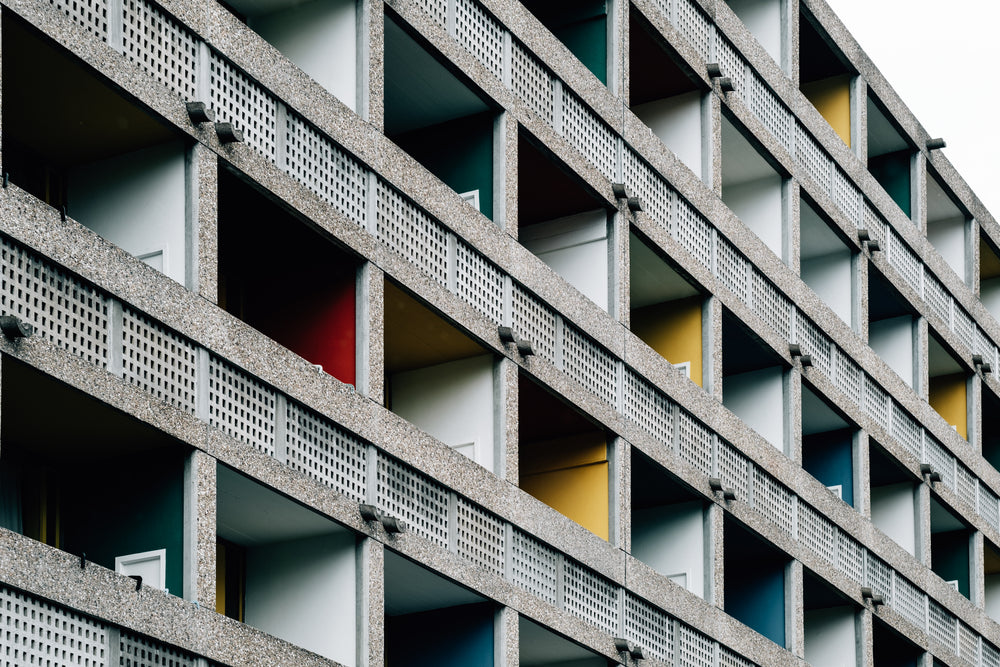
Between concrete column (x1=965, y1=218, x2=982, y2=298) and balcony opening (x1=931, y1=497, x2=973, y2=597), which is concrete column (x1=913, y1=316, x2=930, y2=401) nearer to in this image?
balcony opening (x1=931, y1=497, x2=973, y2=597)

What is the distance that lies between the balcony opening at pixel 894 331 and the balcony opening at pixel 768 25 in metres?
6.21

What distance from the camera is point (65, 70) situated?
21.7 meters

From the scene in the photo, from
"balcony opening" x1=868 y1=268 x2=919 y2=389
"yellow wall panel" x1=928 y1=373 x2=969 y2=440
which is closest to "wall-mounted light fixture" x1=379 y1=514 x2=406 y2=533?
"balcony opening" x1=868 y1=268 x2=919 y2=389

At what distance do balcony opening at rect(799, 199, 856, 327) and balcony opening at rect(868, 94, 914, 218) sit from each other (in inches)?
190

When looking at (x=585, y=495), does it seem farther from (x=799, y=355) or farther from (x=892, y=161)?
(x=892, y=161)

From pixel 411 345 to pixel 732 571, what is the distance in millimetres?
11061

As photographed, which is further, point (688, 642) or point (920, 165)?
point (920, 165)

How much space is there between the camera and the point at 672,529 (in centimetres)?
3403

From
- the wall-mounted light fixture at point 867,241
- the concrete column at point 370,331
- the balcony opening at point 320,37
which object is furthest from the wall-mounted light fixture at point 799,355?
the balcony opening at point 320,37

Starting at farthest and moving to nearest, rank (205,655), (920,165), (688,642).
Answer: (920,165), (688,642), (205,655)

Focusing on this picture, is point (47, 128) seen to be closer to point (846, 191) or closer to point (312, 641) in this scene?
point (312, 641)

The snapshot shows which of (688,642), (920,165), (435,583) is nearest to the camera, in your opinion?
(435,583)

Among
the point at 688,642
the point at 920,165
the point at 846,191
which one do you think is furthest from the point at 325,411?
the point at 920,165

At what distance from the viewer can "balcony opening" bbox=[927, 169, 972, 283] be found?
49.8m
